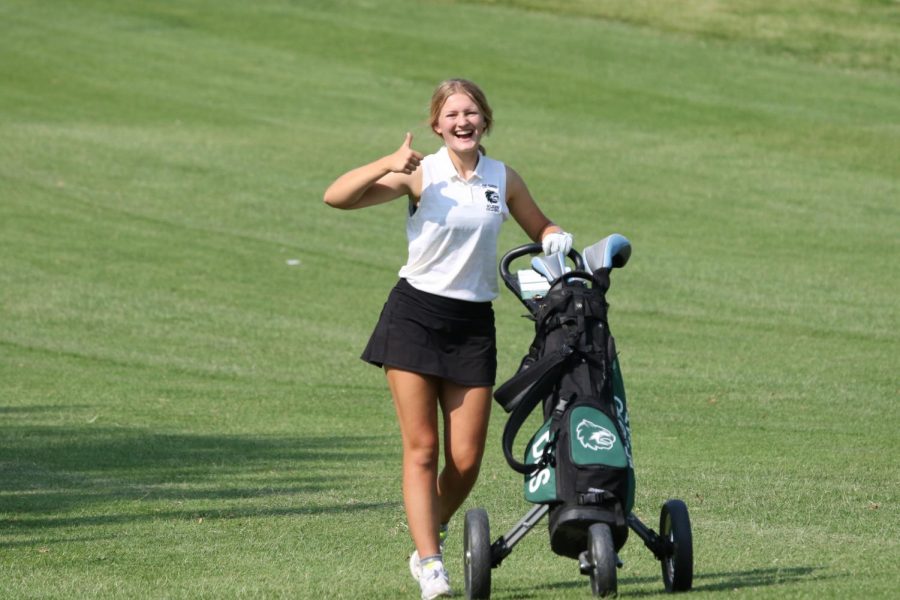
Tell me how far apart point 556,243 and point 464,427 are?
2.72 feet

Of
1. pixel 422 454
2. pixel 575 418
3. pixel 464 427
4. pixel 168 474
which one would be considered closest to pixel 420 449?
pixel 422 454

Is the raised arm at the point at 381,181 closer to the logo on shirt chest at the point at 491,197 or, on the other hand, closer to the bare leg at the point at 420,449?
the logo on shirt chest at the point at 491,197

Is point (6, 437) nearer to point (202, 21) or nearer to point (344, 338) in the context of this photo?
point (344, 338)

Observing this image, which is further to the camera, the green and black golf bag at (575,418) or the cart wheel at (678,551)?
the cart wheel at (678,551)

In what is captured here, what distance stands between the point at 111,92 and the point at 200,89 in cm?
152

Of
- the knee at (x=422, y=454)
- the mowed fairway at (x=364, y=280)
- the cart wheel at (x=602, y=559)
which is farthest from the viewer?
the mowed fairway at (x=364, y=280)

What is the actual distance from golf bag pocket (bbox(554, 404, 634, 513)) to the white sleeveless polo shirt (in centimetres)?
71

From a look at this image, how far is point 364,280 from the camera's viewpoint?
61.5 feet

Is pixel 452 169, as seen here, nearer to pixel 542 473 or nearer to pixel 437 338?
pixel 437 338

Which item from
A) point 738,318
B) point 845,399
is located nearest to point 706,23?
point 738,318

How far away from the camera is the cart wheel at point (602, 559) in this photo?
6.27 metres

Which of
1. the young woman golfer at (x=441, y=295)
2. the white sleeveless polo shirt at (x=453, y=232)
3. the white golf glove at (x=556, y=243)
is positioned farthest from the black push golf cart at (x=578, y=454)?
the white sleeveless polo shirt at (x=453, y=232)

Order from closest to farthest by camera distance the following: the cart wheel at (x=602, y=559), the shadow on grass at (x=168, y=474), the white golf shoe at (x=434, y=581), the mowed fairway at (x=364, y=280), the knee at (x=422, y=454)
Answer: the cart wheel at (x=602, y=559)
the white golf shoe at (x=434, y=581)
the knee at (x=422, y=454)
the mowed fairway at (x=364, y=280)
the shadow on grass at (x=168, y=474)

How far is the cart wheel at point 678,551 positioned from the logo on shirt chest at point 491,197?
53.3 inches
